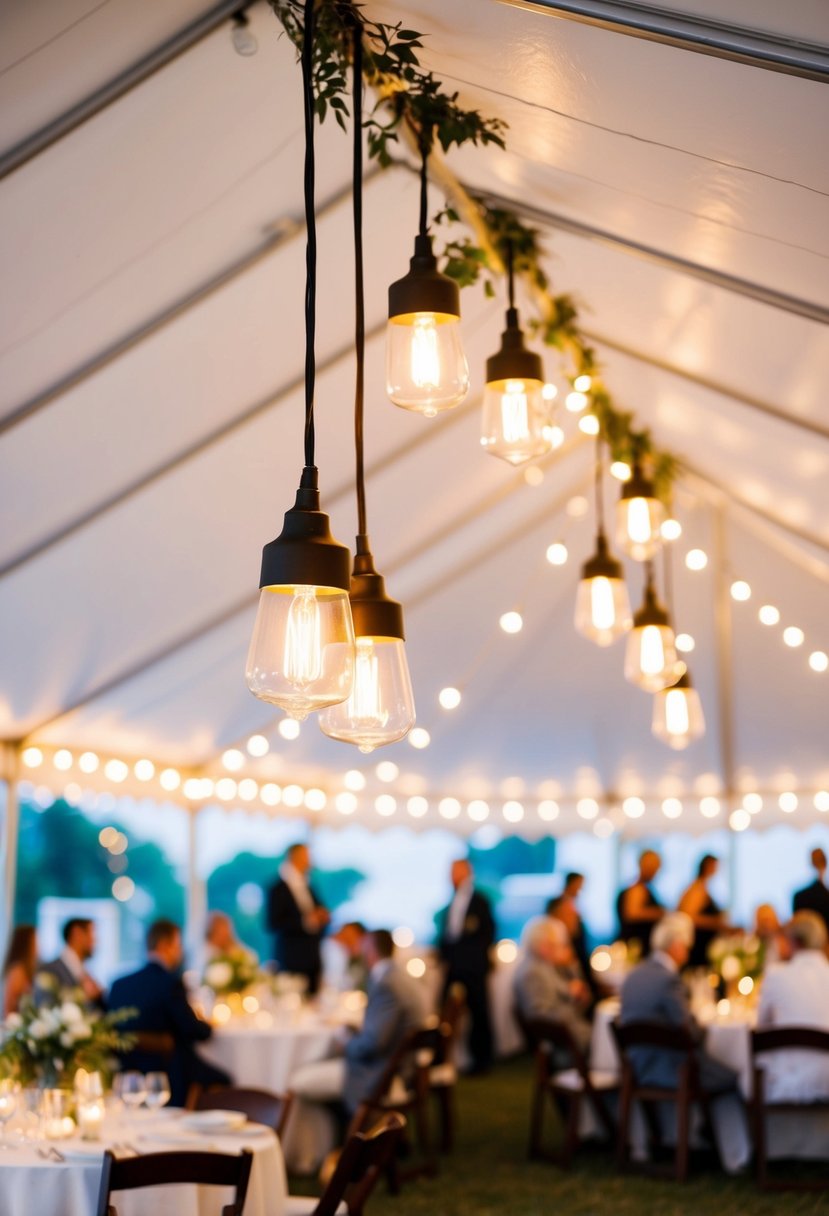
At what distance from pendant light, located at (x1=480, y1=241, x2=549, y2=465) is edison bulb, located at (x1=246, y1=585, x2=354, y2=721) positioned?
142cm

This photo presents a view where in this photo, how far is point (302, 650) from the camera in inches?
75.7

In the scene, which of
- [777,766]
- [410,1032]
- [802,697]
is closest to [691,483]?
[802,697]

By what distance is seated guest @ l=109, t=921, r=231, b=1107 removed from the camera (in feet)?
18.8

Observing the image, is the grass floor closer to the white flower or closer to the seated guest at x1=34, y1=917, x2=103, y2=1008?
the white flower

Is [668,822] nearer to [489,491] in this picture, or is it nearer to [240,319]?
[489,491]

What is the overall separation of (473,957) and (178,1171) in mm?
7070

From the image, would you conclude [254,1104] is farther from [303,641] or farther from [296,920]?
[296,920]

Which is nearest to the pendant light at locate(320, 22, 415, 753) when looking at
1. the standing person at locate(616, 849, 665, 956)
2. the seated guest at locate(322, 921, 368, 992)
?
the seated guest at locate(322, 921, 368, 992)

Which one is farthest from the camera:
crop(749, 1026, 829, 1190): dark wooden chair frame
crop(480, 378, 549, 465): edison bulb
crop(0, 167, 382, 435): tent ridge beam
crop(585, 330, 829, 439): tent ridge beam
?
crop(749, 1026, 829, 1190): dark wooden chair frame

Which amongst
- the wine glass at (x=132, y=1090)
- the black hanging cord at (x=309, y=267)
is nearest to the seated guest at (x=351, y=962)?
the wine glass at (x=132, y=1090)

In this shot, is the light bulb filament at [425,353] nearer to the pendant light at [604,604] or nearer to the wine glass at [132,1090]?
the pendant light at [604,604]

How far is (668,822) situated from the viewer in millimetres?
11344

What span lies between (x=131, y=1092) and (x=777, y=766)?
716 cm

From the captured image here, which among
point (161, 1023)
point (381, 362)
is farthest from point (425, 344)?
point (161, 1023)
